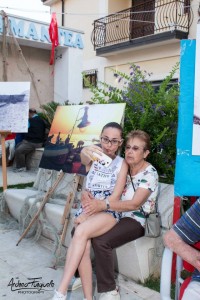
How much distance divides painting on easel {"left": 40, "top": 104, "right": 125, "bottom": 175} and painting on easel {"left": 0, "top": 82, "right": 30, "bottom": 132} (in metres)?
1.11

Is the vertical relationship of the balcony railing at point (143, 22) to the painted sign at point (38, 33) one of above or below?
above

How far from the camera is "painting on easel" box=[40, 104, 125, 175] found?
10.2 ft

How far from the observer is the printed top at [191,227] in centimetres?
168

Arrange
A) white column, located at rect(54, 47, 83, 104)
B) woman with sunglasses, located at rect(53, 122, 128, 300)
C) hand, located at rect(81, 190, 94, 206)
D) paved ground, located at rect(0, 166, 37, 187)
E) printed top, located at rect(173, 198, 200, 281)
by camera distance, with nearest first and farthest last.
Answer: printed top, located at rect(173, 198, 200, 281) < woman with sunglasses, located at rect(53, 122, 128, 300) < hand, located at rect(81, 190, 94, 206) < paved ground, located at rect(0, 166, 37, 187) < white column, located at rect(54, 47, 83, 104)

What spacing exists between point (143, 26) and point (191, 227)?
11.9 m

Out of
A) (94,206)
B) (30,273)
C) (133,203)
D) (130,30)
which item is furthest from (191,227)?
(130,30)

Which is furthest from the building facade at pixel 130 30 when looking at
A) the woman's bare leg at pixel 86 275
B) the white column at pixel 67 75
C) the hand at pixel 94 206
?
the woman's bare leg at pixel 86 275

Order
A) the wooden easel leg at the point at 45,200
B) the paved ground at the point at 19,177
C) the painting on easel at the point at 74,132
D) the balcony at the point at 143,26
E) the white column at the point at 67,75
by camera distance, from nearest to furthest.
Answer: the painting on easel at the point at 74,132, the wooden easel leg at the point at 45,200, the paved ground at the point at 19,177, the white column at the point at 67,75, the balcony at the point at 143,26

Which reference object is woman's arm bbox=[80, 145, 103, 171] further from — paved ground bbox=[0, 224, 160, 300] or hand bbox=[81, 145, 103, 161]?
paved ground bbox=[0, 224, 160, 300]

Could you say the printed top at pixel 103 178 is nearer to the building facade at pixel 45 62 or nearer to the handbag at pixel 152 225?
the handbag at pixel 152 225

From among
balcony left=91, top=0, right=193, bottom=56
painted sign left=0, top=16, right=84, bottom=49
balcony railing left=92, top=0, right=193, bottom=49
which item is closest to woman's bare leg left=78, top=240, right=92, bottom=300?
painted sign left=0, top=16, right=84, bottom=49

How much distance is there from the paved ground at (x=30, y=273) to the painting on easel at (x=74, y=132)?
0.81 metres

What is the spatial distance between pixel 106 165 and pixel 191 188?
663mm

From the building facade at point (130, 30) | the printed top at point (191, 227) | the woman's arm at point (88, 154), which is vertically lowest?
the printed top at point (191, 227)
